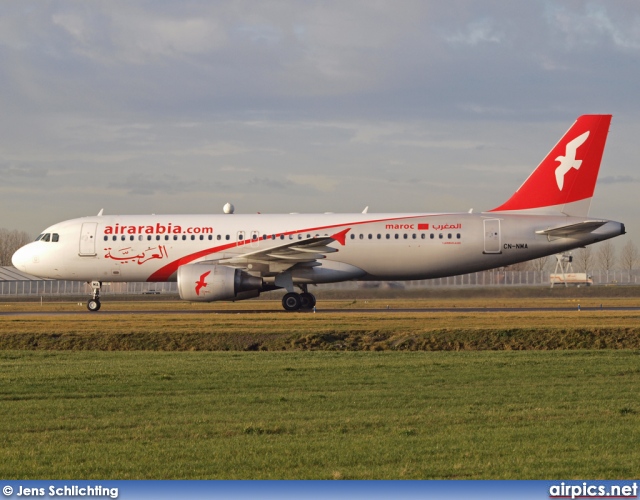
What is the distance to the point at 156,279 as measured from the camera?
35.2m

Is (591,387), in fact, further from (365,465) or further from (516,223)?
(516,223)

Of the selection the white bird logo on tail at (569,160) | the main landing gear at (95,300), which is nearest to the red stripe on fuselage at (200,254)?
the main landing gear at (95,300)

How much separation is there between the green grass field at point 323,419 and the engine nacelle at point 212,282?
44.2ft

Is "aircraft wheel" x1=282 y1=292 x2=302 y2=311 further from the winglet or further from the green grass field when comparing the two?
the green grass field

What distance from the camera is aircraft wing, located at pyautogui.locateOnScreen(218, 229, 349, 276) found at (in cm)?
3166

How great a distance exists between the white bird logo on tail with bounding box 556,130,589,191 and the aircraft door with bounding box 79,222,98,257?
18049 mm

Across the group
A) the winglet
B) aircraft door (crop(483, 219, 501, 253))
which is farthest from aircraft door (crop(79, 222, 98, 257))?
aircraft door (crop(483, 219, 501, 253))

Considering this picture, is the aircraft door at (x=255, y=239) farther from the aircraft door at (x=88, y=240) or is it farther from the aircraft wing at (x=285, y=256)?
the aircraft door at (x=88, y=240)

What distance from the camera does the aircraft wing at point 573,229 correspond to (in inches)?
1247

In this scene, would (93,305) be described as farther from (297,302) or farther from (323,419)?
(323,419)

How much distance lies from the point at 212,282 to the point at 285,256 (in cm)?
283

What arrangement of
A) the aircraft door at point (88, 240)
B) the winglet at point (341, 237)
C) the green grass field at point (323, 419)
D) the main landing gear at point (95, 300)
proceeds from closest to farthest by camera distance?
the green grass field at point (323, 419)
the winglet at point (341, 237)
the aircraft door at point (88, 240)
the main landing gear at point (95, 300)

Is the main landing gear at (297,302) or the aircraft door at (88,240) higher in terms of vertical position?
the aircraft door at (88,240)

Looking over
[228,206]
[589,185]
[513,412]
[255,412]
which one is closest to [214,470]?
[255,412]
